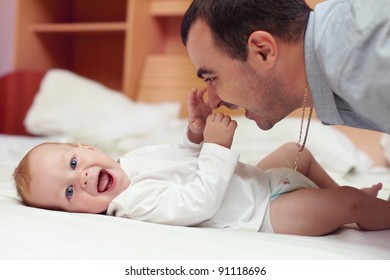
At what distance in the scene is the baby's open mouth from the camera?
1.08 meters

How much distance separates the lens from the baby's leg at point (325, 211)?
3.15ft

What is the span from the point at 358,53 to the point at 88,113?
1881 mm

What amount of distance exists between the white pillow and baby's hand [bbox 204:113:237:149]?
4.17 ft

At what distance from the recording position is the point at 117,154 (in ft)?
7.06

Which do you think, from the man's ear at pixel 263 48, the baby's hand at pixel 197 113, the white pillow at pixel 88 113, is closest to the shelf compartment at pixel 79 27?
the white pillow at pixel 88 113

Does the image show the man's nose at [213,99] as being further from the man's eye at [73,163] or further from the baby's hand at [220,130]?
the man's eye at [73,163]

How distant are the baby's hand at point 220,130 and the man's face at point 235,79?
6 centimetres

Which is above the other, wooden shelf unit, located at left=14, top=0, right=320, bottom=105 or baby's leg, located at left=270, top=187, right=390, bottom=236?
wooden shelf unit, located at left=14, top=0, right=320, bottom=105

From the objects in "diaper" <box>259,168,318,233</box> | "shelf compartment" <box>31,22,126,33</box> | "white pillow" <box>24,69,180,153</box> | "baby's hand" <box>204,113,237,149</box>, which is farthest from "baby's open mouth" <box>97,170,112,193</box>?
"shelf compartment" <box>31,22,126,33</box>

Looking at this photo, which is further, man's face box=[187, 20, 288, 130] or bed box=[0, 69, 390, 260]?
man's face box=[187, 20, 288, 130]

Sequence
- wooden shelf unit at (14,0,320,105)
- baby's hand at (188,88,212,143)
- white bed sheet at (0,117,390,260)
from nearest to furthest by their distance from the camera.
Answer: white bed sheet at (0,117,390,260)
baby's hand at (188,88,212,143)
wooden shelf unit at (14,0,320,105)

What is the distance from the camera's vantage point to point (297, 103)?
1.08 metres

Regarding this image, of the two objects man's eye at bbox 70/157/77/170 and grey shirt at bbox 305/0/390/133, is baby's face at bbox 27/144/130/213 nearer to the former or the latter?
man's eye at bbox 70/157/77/170

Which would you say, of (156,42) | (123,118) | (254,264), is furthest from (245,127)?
(254,264)
